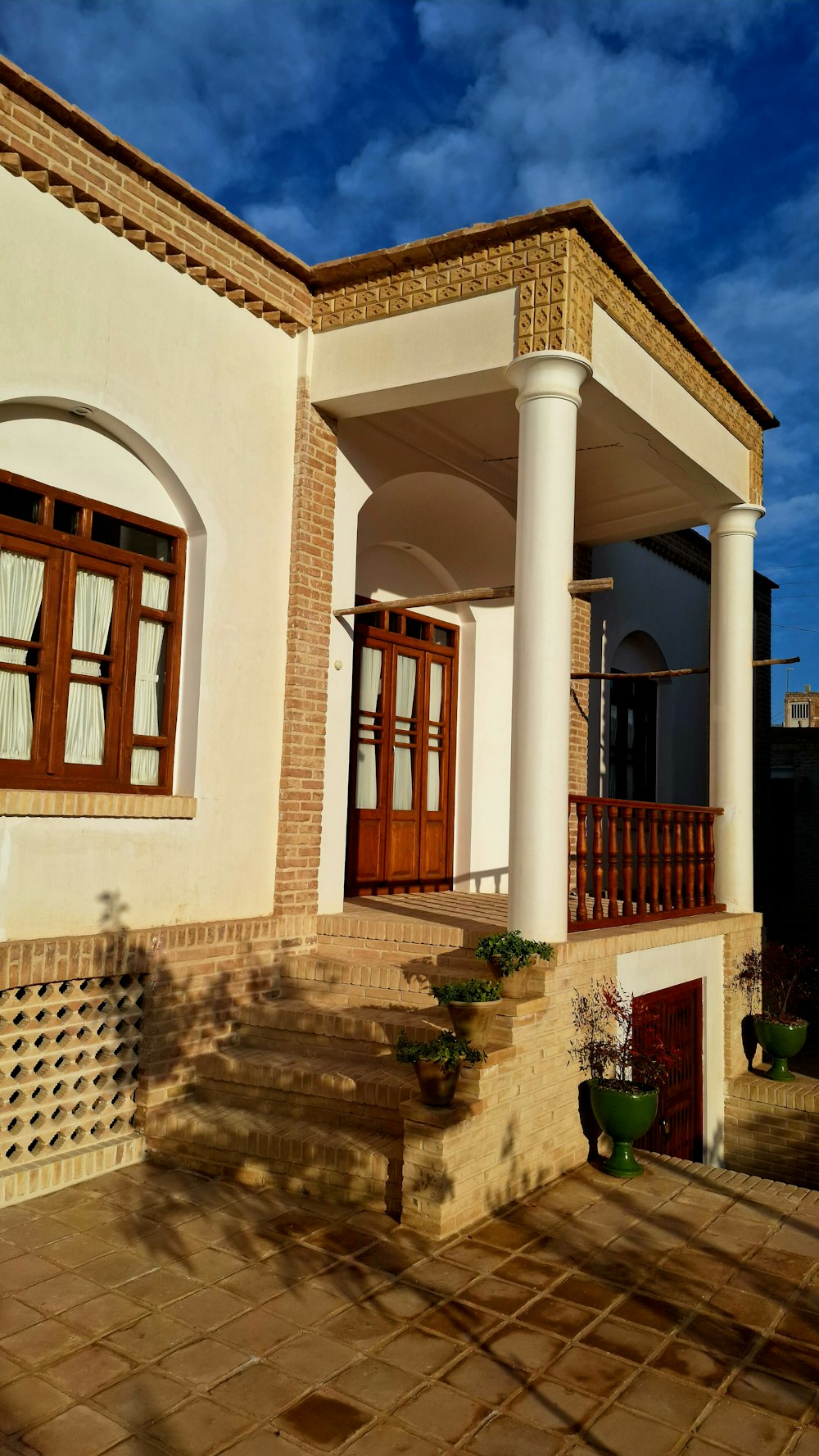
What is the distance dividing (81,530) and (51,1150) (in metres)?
3.21

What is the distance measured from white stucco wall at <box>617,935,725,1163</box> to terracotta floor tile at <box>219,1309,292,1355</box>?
386cm

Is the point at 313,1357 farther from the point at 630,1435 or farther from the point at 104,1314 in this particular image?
the point at 630,1435

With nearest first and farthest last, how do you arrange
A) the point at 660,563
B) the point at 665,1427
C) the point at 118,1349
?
the point at 665,1427 < the point at 118,1349 < the point at 660,563

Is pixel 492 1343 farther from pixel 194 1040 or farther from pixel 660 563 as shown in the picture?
pixel 660 563

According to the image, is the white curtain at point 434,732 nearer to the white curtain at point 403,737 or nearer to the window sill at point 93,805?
the white curtain at point 403,737

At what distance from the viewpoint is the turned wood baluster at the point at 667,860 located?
7.98 metres

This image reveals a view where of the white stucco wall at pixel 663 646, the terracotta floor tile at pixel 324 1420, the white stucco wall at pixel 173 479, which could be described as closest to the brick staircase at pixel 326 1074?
the white stucco wall at pixel 173 479

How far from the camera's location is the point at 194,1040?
6012 millimetres

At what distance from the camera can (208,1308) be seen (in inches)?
153

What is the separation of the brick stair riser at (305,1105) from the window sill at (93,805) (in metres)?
1.53

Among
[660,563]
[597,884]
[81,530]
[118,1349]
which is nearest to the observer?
[118,1349]

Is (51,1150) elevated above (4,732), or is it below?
below

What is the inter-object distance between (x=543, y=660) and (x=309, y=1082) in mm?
2600

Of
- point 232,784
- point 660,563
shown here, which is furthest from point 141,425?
point 660,563
